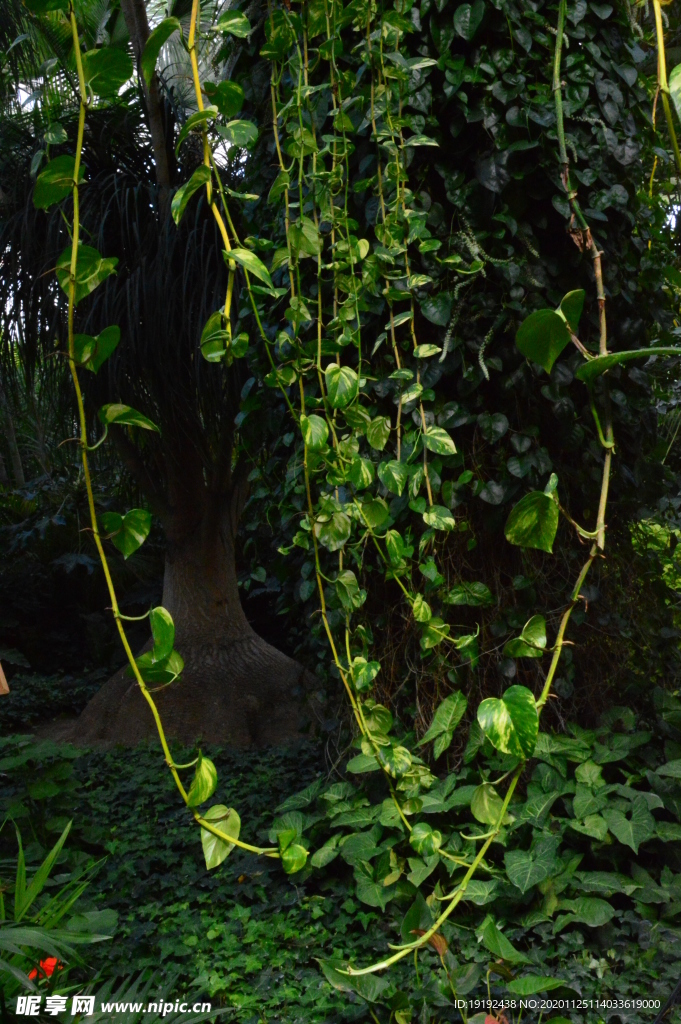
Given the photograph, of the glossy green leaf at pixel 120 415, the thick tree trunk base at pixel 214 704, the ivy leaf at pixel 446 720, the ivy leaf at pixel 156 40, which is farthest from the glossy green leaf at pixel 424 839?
the thick tree trunk base at pixel 214 704

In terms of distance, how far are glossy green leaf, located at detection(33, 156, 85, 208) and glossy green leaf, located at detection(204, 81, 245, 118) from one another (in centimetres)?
22

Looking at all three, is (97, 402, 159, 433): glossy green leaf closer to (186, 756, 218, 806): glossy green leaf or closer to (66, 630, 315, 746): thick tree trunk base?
(186, 756, 218, 806): glossy green leaf

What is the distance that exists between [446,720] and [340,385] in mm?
751

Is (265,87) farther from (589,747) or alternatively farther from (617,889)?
(617,889)

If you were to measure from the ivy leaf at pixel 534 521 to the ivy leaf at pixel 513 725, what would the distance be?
180 millimetres

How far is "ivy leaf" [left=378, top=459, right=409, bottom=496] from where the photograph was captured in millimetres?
1535

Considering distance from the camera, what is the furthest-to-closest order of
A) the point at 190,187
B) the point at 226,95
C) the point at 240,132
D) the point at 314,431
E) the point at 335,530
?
the point at 335,530
the point at 314,431
the point at 240,132
the point at 226,95
the point at 190,187

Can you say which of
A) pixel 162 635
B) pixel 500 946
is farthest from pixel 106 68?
pixel 500 946

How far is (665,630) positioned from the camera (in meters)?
2.03

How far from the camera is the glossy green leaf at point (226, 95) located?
1.10m

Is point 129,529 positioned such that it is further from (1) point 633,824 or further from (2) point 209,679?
(2) point 209,679

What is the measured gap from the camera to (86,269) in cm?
106

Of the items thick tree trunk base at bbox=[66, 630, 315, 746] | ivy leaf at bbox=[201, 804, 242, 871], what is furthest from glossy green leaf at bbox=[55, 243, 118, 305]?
thick tree trunk base at bbox=[66, 630, 315, 746]

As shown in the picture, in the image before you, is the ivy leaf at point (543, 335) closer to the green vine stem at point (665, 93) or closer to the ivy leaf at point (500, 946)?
the green vine stem at point (665, 93)
